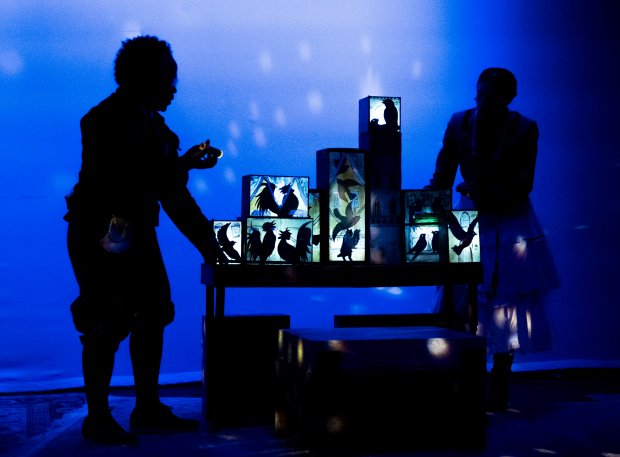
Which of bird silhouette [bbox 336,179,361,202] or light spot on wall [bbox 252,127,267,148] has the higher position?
light spot on wall [bbox 252,127,267,148]

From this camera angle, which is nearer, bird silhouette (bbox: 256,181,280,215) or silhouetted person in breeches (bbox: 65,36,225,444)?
silhouetted person in breeches (bbox: 65,36,225,444)

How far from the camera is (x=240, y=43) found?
184 inches

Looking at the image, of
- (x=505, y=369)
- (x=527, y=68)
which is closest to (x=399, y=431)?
(x=505, y=369)

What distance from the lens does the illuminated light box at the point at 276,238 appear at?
3234 mm

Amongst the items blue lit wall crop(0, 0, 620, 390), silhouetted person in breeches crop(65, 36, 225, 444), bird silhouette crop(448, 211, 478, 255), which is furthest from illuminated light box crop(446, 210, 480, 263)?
blue lit wall crop(0, 0, 620, 390)

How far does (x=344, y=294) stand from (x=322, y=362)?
7.39 feet

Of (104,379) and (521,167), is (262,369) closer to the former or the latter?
(104,379)

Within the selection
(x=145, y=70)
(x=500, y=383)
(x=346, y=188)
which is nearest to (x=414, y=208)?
(x=346, y=188)

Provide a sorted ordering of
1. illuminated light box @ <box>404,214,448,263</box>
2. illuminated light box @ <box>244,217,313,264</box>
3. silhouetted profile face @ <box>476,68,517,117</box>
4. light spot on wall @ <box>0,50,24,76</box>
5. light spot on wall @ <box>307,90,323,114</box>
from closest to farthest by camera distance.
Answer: illuminated light box @ <box>244,217,313,264</box>
illuminated light box @ <box>404,214,448,263</box>
silhouetted profile face @ <box>476,68,517,117</box>
light spot on wall @ <box>0,50,24,76</box>
light spot on wall @ <box>307,90,323,114</box>

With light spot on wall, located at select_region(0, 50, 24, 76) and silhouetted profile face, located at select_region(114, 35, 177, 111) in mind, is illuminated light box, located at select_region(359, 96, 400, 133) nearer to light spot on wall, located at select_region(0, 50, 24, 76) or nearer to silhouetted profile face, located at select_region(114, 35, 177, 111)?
silhouetted profile face, located at select_region(114, 35, 177, 111)

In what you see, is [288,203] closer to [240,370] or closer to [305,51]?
[240,370]

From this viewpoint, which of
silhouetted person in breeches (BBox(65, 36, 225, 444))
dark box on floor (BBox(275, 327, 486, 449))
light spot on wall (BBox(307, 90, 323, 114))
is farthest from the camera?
light spot on wall (BBox(307, 90, 323, 114))

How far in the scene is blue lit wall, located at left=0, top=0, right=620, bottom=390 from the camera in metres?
4.42

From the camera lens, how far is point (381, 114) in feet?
11.2
